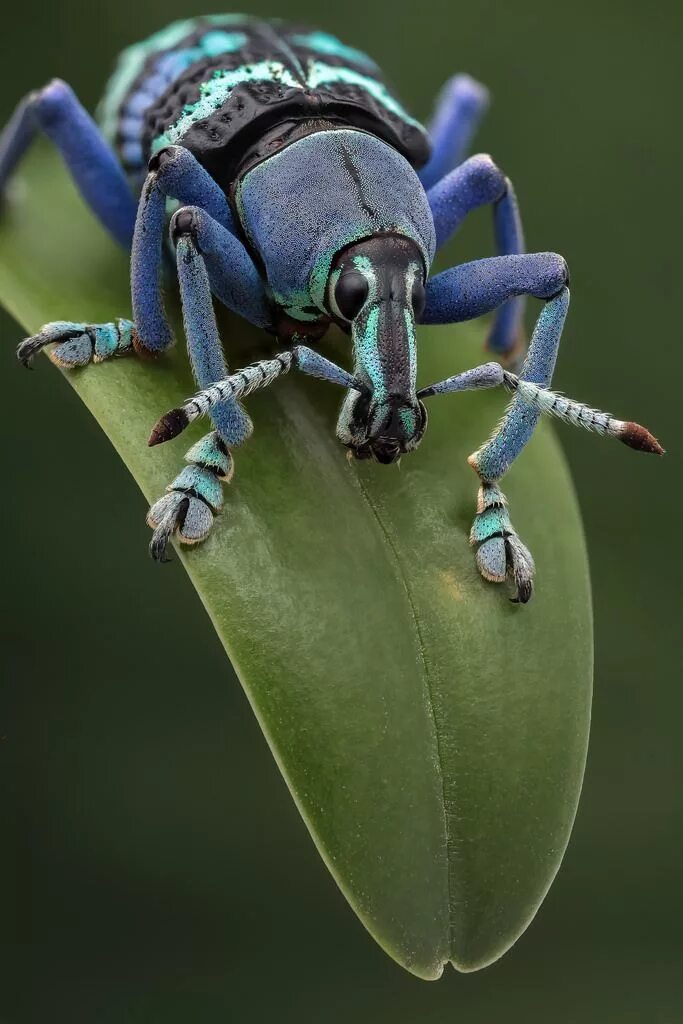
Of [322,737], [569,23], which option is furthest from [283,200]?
[569,23]

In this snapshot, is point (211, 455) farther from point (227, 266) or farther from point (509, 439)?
point (509, 439)

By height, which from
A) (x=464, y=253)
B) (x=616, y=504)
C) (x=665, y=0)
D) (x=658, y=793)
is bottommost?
(x=658, y=793)

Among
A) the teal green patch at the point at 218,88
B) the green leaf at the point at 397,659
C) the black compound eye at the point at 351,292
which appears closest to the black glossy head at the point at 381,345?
the black compound eye at the point at 351,292

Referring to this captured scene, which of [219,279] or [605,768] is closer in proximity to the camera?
[219,279]

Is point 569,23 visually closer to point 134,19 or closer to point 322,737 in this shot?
point 134,19

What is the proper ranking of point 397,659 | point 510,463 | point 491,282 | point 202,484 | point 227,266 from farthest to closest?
point 491,282 → point 227,266 → point 510,463 → point 202,484 → point 397,659

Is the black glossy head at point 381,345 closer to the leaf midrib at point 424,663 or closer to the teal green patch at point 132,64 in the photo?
the leaf midrib at point 424,663

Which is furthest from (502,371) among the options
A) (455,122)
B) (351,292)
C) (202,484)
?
(455,122)
